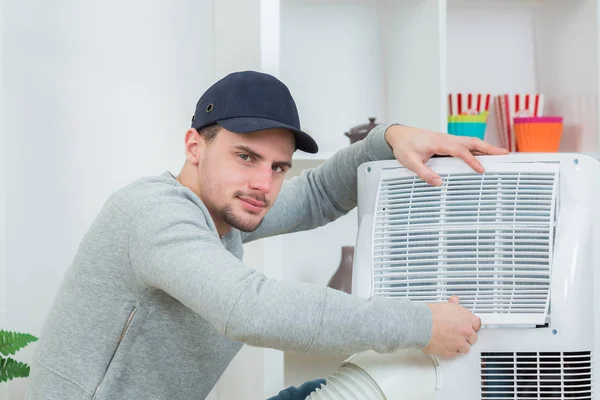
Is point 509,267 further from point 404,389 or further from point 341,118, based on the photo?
point 341,118

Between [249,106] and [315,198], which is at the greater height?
[249,106]

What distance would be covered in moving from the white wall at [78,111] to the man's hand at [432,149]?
3.67 ft

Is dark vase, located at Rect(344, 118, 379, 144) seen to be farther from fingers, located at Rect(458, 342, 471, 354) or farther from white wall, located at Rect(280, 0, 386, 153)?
fingers, located at Rect(458, 342, 471, 354)

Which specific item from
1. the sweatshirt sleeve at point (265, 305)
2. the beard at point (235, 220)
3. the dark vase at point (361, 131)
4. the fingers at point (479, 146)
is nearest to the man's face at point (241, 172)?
the beard at point (235, 220)

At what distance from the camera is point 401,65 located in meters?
2.41

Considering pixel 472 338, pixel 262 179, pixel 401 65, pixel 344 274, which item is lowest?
pixel 344 274

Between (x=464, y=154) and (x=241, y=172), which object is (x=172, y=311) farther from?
(x=464, y=154)

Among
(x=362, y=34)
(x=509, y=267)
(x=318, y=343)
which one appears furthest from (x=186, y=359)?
(x=362, y=34)

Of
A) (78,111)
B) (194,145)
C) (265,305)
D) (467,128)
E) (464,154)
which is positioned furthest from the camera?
(467,128)

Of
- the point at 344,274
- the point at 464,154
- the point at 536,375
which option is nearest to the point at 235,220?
the point at 464,154

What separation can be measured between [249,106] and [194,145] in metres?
0.14

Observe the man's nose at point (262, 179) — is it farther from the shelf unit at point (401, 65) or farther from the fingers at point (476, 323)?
the shelf unit at point (401, 65)

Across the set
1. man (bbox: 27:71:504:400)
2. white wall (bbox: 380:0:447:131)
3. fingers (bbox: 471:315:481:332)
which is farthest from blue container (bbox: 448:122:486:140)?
fingers (bbox: 471:315:481:332)

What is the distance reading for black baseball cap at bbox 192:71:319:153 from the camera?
1256mm
